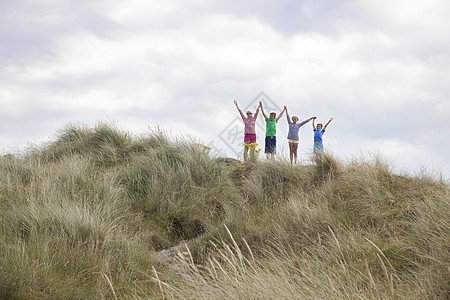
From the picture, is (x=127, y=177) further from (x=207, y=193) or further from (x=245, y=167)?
(x=245, y=167)

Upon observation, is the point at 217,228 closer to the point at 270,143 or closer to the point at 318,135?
the point at 270,143

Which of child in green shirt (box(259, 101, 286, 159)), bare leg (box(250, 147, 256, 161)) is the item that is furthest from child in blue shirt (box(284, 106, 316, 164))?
bare leg (box(250, 147, 256, 161))

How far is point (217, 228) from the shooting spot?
20.9 feet

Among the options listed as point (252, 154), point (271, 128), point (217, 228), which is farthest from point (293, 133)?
point (217, 228)

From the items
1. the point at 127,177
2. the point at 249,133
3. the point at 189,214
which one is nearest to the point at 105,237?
the point at 189,214

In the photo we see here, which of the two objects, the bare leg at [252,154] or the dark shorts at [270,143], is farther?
the dark shorts at [270,143]

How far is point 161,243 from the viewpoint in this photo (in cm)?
657

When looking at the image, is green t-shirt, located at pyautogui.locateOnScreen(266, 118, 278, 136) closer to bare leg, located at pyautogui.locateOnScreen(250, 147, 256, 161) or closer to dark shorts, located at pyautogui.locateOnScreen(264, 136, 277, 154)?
dark shorts, located at pyautogui.locateOnScreen(264, 136, 277, 154)

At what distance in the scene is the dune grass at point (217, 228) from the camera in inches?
141

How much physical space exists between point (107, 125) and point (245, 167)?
209 inches

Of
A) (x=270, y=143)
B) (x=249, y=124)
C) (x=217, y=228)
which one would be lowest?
(x=217, y=228)

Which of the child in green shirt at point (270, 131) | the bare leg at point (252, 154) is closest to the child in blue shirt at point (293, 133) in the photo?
the child in green shirt at point (270, 131)

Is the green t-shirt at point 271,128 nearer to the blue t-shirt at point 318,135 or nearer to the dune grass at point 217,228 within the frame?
the blue t-shirt at point 318,135

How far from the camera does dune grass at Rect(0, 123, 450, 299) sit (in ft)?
11.7
